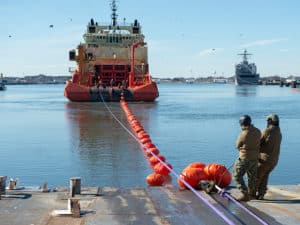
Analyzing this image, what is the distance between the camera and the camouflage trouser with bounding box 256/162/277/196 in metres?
8.18

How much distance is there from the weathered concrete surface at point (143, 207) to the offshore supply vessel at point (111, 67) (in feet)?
117

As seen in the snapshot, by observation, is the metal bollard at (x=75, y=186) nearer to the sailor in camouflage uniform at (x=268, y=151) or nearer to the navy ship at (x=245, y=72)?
the sailor in camouflage uniform at (x=268, y=151)

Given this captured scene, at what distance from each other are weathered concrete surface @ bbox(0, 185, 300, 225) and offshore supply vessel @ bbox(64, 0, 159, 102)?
35545 millimetres

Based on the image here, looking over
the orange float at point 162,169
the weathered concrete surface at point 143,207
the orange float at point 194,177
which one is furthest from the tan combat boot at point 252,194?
the orange float at point 162,169

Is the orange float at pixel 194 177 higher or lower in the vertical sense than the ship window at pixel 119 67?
lower

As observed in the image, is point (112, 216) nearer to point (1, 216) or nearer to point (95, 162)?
point (1, 216)

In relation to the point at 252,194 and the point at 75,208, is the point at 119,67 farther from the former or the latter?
the point at 75,208

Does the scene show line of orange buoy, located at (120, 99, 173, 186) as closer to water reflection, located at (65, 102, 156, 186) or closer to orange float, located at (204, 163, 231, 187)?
water reflection, located at (65, 102, 156, 186)

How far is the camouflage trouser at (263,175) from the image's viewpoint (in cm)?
818

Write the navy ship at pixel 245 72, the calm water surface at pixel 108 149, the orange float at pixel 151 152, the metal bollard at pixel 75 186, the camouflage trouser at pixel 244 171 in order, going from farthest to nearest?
1. the navy ship at pixel 245 72
2. the orange float at pixel 151 152
3. the calm water surface at pixel 108 149
4. the metal bollard at pixel 75 186
5. the camouflage trouser at pixel 244 171

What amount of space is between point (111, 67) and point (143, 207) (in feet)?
141

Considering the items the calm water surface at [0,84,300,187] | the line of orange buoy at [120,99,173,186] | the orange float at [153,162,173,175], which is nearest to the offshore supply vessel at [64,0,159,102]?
the calm water surface at [0,84,300,187]

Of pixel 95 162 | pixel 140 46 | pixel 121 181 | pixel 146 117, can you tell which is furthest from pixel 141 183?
pixel 140 46

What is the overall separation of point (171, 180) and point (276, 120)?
4.69m
